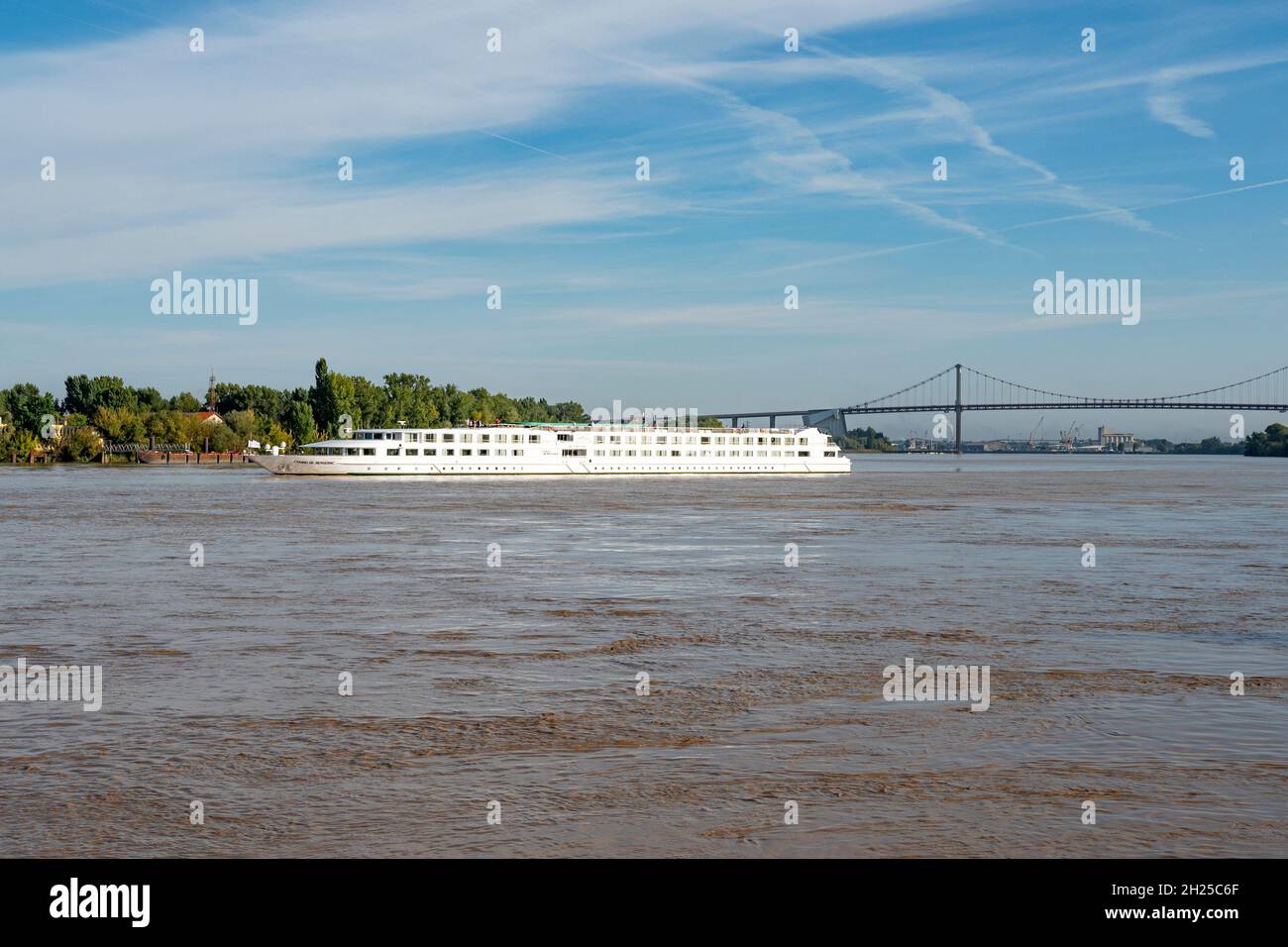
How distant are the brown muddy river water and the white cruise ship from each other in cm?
7604

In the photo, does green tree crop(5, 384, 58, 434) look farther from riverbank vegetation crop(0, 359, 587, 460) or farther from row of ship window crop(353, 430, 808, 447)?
row of ship window crop(353, 430, 808, 447)

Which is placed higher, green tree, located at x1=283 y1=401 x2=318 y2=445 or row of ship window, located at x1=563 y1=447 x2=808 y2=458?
green tree, located at x1=283 y1=401 x2=318 y2=445

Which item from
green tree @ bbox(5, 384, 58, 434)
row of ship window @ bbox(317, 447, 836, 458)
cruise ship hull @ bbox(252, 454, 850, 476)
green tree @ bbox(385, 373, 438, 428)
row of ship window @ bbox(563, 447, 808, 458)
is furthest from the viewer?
green tree @ bbox(385, 373, 438, 428)

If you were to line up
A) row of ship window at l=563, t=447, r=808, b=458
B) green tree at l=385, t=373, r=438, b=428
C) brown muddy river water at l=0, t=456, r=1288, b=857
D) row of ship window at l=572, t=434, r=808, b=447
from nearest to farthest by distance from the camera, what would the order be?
brown muddy river water at l=0, t=456, r=1288, b=857 < row of ship window at l=563, t=447, r=808, b=458 < row of ship window at l=572, t=434, r=808, b=447 < green tree at l=385, t=373, r=438, b=428

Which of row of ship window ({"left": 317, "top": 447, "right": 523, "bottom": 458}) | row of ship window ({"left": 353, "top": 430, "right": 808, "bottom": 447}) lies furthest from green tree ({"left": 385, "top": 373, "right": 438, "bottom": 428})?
row of ship window ({"left": 317, "top": 447, "right": 523, "bottom": 458})

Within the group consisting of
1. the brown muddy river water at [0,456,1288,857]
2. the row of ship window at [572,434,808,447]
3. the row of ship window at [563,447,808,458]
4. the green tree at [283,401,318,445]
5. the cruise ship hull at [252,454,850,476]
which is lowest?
the brown muddy river water at [0,456,1288,857]

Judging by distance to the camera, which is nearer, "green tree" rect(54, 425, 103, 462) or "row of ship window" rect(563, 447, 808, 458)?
"row of ship window" rect(563, 447, 808, 458)

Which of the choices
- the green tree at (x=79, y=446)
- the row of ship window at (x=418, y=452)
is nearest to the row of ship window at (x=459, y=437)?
the row of ship window at (x=418, y=452)

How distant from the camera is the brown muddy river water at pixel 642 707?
8414 mm

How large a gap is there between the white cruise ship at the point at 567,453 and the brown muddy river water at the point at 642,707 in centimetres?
7604

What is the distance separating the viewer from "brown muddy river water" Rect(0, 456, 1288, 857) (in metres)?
8.41
